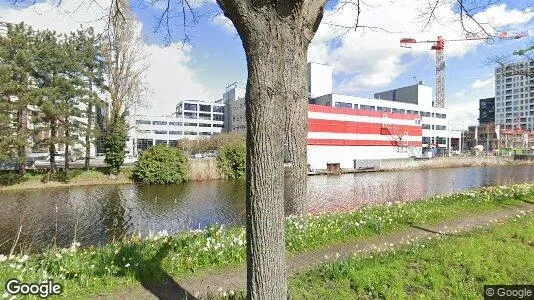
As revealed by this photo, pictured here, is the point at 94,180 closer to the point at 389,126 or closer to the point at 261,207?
the point at 261,207

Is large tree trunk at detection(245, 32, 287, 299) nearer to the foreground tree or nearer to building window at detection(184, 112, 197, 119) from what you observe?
the foreground tree

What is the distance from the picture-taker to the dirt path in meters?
4.71

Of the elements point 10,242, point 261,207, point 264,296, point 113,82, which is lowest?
point 10,242

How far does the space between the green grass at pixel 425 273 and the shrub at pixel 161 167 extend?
82.0ft

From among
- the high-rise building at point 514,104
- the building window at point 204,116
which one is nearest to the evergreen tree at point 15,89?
the building window at point 204,116

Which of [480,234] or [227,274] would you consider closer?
[227,274]

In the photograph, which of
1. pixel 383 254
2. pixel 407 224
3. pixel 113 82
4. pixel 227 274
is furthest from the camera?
pixel 113 82

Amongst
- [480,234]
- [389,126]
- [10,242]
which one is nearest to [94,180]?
[10,242]

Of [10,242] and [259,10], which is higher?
[259,10]

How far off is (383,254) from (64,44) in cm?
2941

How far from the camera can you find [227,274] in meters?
5.50

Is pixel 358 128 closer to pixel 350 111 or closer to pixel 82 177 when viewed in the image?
pixel 350 111
